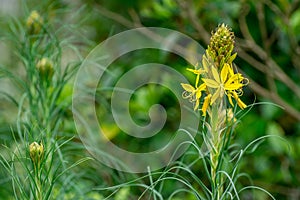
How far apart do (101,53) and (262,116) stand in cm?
47

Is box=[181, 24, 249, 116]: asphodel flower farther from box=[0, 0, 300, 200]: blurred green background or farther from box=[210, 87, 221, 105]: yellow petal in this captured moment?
box=[0, 0, 300, 200]: blurred green background

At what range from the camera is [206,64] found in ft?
2.25

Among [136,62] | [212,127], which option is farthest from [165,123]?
[212,127]

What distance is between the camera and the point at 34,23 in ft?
3.74

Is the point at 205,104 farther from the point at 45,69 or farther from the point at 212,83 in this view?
the point at 45,69

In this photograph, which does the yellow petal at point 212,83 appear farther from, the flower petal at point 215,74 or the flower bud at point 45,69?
the flower bud at point 45,69

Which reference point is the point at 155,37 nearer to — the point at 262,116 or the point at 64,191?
the point at 262,116

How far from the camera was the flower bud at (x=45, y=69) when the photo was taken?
1.04 meters

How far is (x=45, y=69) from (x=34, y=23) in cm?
14

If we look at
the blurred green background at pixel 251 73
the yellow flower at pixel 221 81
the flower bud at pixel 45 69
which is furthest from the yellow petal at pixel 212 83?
the blurred green background at pixel 251 73

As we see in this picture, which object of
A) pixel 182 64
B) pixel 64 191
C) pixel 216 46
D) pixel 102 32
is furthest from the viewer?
pixel 102 32

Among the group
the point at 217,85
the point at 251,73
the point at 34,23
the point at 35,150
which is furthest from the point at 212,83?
the point at 251,73

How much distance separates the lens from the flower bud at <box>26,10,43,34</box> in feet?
3.67

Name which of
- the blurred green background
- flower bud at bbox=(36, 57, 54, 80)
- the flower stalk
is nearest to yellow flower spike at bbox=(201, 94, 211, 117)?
the flower stalk
